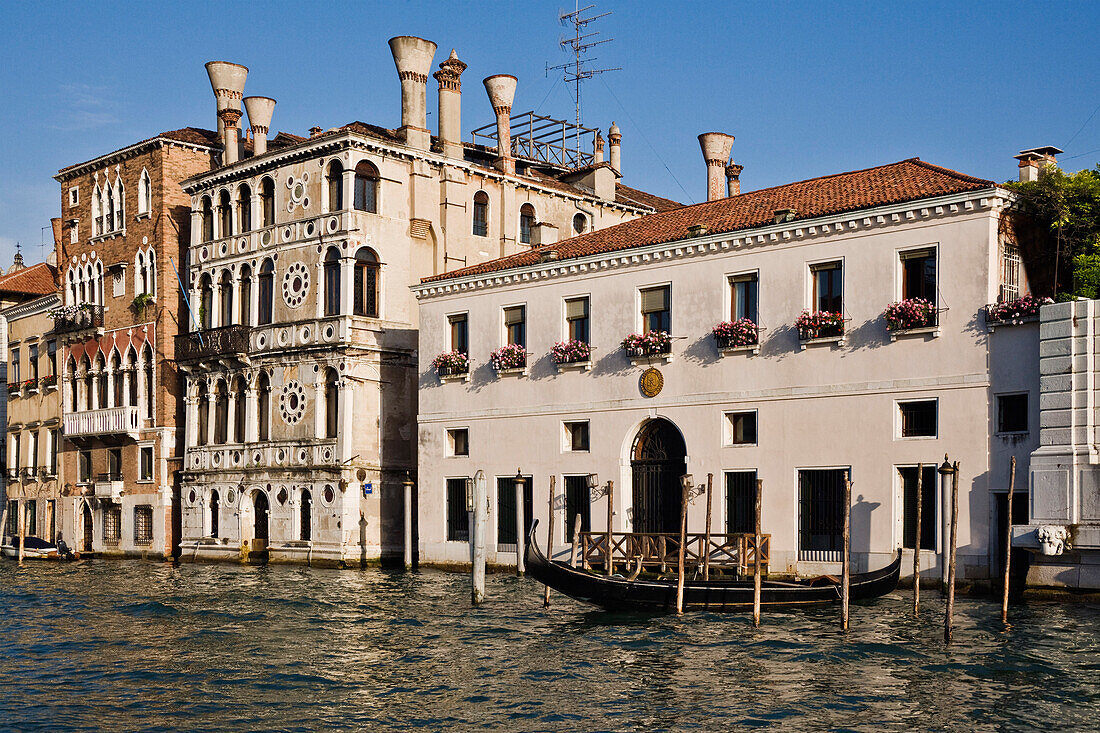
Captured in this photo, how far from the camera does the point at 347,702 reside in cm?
1398

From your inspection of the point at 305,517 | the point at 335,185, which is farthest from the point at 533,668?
the point at 335,185

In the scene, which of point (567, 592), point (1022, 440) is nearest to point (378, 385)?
point (567, 592)

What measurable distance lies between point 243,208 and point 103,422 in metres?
8.06

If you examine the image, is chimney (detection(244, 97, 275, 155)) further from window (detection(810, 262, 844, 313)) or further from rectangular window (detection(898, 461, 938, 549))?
rectangular window (detection(898, 461, 938, 549))

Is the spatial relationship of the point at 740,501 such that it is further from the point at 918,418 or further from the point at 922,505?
the point at 918,418

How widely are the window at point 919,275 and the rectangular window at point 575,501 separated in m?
7.26

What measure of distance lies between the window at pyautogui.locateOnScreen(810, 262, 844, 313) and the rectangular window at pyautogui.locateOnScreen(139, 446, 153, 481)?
821 inches

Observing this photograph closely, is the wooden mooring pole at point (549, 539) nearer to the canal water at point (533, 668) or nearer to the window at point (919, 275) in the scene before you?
the canal water at point (533, 668)

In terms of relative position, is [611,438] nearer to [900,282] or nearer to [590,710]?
[900,282]

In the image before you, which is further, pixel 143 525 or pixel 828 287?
pixel 143 525

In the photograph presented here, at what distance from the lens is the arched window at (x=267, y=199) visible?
32812mm

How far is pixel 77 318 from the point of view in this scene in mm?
38906

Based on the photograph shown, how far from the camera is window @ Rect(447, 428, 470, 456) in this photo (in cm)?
2781

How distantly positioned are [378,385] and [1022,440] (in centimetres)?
1587
